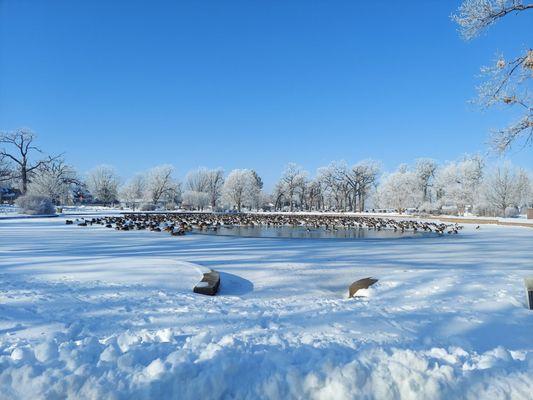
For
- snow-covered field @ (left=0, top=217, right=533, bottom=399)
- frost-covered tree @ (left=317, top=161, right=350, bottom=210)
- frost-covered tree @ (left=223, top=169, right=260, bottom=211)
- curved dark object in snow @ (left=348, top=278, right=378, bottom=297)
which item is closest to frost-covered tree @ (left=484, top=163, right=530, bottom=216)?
frost-covered tree @ (left=317, top=161, right=350, bottom=210)

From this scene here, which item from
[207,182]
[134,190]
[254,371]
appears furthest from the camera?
[207,182]

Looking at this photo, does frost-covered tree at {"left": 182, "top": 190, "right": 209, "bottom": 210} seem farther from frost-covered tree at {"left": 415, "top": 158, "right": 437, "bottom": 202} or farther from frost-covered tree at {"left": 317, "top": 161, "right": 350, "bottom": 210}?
frost-covered tree at {"left": 415, "top": 158, "right": 437, "bottom": 202}

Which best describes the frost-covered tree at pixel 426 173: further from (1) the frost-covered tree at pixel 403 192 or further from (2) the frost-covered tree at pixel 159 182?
(2) the frost-covered tree at pixel 159 182

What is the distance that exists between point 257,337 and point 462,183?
63.0 m

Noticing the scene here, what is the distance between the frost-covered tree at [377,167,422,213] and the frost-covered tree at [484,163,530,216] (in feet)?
36.4

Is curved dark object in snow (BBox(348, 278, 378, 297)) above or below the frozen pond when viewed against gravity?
above

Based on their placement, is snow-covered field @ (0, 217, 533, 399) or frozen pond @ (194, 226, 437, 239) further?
frozen pond @ (194, 226, 437, 239)

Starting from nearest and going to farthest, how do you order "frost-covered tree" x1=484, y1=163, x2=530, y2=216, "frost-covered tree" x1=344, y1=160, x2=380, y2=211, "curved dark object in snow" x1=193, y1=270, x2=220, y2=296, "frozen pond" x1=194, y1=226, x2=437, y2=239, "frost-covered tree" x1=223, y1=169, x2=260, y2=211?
"curved dark object in snow" x1=193, y1=270, x2=220, y2=296
"frozen pond" x1=194, y1=226, x2=437, y2=239
"frost-covered tree" x1=484, y1=163, x2=530, y2=216
"frost-covered tree" x1=344, y1=160, x2=380, y2=211
"frost-covered tree" x1=223, y1=169, x2=260, y2=211

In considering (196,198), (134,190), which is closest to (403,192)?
(196,198)

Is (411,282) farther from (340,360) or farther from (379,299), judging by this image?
(340,360)

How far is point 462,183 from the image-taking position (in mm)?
58281

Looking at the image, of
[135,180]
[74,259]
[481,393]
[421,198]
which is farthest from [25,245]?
[135,180]

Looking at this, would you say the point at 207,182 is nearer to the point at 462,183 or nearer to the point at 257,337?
Result: the point at 462,183

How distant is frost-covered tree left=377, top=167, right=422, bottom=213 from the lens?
2457 inches
